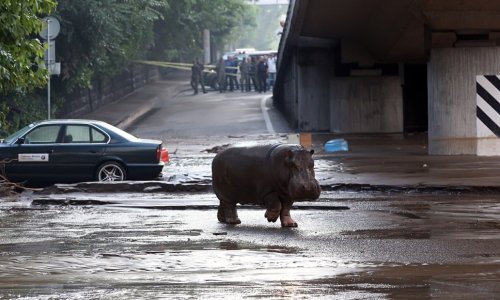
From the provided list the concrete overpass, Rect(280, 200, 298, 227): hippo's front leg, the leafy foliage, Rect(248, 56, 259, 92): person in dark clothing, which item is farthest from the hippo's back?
Rect(248, 56, 259, 92): person in dark clothing

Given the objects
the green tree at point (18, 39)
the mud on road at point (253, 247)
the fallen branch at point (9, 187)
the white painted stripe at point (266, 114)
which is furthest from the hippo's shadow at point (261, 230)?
the white painted stripe at point (266, 114)

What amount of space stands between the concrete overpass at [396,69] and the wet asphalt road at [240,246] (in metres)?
5.74

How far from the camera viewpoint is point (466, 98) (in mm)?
22641

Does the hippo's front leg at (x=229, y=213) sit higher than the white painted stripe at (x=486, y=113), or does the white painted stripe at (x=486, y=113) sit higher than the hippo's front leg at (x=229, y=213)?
the white painted stripe at (x=486, y=113)

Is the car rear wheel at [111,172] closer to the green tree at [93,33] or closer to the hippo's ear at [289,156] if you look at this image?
the hippo's ear at [289,156]

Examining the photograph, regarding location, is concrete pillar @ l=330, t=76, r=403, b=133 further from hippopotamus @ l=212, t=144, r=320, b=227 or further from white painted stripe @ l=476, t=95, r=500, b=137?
hippopotamus @ l=212, t=144, r=320, b=227

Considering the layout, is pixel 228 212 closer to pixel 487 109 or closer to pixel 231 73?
pixel 487 109

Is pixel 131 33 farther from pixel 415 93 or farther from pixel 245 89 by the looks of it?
pixel 245 89

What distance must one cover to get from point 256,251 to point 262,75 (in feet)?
150

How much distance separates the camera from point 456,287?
9.21 metres

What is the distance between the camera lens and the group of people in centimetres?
5675

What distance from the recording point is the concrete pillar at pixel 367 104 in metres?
33.0

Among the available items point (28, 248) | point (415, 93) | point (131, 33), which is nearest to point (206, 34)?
point (131, 33)

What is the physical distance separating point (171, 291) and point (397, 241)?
3618 millimetres
